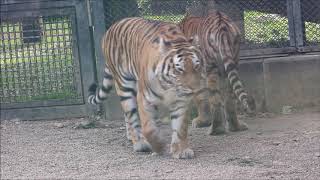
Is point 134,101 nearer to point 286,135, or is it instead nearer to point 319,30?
point 286,135

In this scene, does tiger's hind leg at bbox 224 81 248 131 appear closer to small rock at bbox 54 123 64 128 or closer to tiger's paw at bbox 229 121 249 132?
tiger's paw at bbox 229 121 249 132

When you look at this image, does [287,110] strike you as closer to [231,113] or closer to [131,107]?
[231,113]

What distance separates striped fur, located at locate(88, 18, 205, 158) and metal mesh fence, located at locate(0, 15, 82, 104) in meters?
1.59

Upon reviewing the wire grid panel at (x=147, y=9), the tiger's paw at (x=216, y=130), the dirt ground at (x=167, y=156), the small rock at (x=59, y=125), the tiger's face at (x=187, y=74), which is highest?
the wire grid panel at (x=147, y=9)

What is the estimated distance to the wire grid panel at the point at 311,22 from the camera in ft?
26.6

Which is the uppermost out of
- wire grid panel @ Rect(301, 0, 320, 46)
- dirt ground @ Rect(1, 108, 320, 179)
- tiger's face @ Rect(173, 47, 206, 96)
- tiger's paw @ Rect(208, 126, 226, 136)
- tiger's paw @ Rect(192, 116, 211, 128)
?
wire grid panel @ Rect(301, 0, 320, 46)

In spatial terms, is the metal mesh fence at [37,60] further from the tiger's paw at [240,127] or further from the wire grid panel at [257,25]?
the tiger's paw at [240,127]

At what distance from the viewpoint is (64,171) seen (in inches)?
231

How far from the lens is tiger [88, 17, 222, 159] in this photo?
19.2 feet

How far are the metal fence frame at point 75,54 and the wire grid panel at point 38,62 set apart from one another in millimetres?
50

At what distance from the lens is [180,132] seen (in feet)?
19.7

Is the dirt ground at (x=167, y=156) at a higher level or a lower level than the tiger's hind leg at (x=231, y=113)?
lower

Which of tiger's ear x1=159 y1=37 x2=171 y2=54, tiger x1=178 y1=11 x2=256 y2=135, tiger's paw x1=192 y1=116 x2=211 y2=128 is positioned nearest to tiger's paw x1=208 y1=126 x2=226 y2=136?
tiger x1=178 y1=11 x2=256 y2=135

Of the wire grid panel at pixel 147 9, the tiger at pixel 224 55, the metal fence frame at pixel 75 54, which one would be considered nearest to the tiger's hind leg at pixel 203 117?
the tiger at pixel 224 55
